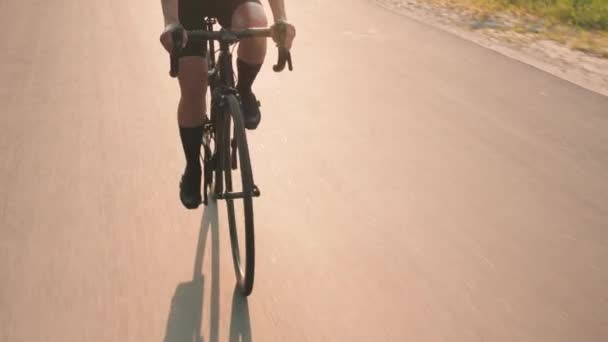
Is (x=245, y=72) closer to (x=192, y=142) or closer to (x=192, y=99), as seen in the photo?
(x=192, y=99)

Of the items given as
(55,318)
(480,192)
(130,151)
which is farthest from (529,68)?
(55,318)

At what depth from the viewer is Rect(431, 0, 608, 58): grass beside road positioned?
751 cm

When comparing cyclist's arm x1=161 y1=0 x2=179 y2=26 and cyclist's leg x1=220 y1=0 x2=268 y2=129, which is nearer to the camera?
cyclist's arm x1=161 y1=0 x2=179 y2=26

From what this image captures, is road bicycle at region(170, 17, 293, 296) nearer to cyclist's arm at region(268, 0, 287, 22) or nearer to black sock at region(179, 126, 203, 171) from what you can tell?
black sock at region(179, 126, 203, 171)

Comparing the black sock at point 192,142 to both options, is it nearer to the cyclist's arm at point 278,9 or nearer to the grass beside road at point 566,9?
the cyclist's arm at point 278,9

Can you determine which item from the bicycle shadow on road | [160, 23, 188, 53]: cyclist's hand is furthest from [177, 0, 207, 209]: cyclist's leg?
[160, 23, 188, 53]: cyclist's hand

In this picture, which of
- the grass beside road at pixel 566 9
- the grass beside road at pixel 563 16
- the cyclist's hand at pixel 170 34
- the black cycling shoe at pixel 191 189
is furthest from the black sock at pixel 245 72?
the grass beside road at pixel 566 9

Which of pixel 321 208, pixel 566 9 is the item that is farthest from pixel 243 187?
pixel 566 9

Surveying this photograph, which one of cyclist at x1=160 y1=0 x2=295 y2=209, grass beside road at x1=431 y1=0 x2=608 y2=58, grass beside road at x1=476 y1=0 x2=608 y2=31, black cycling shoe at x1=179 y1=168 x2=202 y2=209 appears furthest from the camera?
grass beside road at x1=476 y1=0 x2=608 y2=31

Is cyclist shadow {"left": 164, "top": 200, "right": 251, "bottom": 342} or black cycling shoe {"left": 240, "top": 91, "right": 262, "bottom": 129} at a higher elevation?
black cycling shoe {"left": 240, "top": 91, "right": 262, "bottom": 129}

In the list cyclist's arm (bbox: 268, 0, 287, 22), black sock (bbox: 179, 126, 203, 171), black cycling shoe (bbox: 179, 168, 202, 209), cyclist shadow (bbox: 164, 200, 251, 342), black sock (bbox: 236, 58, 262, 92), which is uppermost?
cyclist's arm (bbox: 268, 0, 287, 22)

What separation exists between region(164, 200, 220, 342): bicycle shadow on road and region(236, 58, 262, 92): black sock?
0.88 metres

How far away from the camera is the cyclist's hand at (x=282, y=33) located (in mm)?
2557

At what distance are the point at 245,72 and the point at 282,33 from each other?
1.66ft
